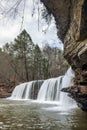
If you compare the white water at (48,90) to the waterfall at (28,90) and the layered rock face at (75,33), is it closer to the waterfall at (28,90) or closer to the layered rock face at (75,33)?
the waterfall at (28,90)

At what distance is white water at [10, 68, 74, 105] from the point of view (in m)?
22.3

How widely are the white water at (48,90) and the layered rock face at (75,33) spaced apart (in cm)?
630

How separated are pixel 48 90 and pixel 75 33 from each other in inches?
631

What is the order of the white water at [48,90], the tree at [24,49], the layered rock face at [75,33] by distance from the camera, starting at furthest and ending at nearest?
1. the tree at [24,49]
2. the white water at [48,90]
3. the layered rock face at [75,33]

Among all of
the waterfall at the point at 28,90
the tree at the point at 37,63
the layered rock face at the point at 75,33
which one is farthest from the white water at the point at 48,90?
the tree at the point at 37,63

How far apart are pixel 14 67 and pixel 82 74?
4206cm

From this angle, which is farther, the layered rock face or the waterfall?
the waterfall

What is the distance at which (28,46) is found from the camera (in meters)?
49.7

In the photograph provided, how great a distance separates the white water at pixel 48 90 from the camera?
22.3 m

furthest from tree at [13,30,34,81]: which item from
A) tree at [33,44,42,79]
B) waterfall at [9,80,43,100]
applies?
waterfall at [9,80,43,100]

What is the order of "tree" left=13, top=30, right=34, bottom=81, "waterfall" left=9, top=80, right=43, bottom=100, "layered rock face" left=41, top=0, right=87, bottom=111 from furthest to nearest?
"tree" left=13, top=30, right=34, bottom=81 < "waterfall" left=9, top=80, right=43, bottom=100 < "layered rock face" left=41, top=0, right=87, bottom=111

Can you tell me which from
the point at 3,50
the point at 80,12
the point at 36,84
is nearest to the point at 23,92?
the point at 36,84

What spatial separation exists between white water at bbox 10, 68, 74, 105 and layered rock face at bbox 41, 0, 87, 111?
630 centimetres

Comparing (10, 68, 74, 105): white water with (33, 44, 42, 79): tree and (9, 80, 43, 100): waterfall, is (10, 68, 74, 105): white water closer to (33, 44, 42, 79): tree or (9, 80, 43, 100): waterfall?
(9, 80, 43, 100): waterfall
